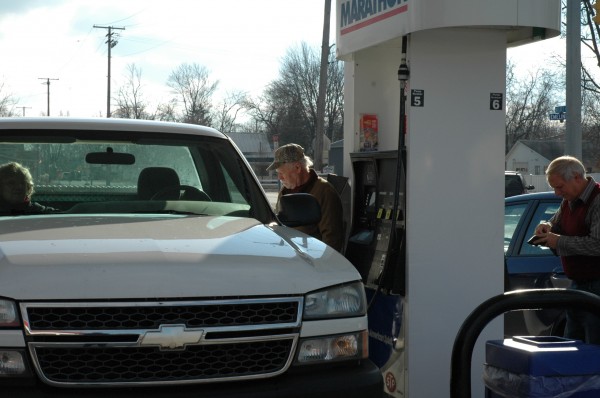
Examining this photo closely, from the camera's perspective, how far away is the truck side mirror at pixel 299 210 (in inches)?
183

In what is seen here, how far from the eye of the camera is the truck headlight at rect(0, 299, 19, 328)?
316cm

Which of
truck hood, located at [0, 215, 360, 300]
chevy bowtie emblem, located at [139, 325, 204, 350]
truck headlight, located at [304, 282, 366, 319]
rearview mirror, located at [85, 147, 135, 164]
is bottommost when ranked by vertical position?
chevy bowtie emblem, located at [139, 325, 204, 350]

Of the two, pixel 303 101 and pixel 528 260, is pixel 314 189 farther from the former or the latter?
pixel 303 101

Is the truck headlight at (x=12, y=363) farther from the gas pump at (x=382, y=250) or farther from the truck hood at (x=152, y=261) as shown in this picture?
the gas pump at (x=382, y=250)

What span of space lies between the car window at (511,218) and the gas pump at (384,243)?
1.45 metres

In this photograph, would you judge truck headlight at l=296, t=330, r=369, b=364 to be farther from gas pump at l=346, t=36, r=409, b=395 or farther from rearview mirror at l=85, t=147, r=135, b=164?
gas pump at l=346, t=36, r=409, b=395

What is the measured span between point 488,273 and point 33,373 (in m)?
3.49

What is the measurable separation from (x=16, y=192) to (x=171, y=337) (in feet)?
5.71

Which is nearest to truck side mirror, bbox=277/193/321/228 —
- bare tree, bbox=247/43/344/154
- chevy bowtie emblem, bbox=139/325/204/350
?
chevy bowtie emblem, bbox=139/325/204/350

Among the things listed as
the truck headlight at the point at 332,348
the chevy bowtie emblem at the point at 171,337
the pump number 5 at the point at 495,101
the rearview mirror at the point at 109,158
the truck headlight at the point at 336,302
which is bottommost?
the truck headlight at the point at 332,348

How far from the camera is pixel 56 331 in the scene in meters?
3.18

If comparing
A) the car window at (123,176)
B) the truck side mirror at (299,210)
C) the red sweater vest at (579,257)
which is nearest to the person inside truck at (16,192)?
the car window at (123,176)

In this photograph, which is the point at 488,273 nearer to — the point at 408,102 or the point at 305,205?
the point at 408,102

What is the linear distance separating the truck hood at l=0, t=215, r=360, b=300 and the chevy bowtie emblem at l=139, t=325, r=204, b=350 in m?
0.13
